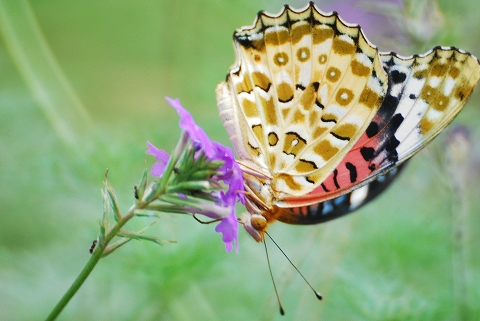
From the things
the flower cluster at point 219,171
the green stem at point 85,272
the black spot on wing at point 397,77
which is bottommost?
the green stem at point 85,272

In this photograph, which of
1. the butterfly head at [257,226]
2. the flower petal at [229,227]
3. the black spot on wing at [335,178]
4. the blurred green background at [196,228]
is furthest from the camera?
the blurred green background at [196,228]

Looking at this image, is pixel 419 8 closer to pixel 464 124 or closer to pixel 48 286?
pixel 464 124

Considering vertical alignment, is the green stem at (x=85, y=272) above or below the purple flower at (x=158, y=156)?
below

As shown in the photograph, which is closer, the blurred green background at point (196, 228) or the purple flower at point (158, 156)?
the purple flower at point (158, 156)

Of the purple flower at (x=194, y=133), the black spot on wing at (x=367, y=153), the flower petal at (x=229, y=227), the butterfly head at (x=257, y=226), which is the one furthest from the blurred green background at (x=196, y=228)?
the purple flower at (x=194, y=133)

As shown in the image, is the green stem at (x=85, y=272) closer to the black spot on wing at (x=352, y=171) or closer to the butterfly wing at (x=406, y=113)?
the butterfly wing at (x=406, y=113)

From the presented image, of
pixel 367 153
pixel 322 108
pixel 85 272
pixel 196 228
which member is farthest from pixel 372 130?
pixel 85 272

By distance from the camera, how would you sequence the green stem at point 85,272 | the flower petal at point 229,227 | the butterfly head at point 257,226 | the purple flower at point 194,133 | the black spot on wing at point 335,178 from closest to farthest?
1. the green stem at point 85,272
2. the purple flower at point 194,133
3. the flower petal at point 229,227
4. the butterfly head at point 257,226
5. the black spot on wing at point 335,178
